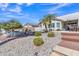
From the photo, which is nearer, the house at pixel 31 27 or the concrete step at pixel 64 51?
the concrete step at pixel 64 51

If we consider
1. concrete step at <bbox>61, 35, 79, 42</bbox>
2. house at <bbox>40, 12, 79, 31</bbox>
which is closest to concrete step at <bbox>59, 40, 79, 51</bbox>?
concrete step at <bbox>61, 35, 79, 42</bbox>

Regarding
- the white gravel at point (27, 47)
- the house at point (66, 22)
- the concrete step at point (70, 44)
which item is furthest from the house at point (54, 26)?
the concrete step at point (70, 44)

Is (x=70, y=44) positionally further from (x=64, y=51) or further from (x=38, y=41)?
(x=38, y=41)

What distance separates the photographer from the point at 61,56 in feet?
10.6

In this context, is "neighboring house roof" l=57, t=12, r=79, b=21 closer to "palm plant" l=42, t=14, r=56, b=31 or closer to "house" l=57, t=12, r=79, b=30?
"house" l=57, t=12, r=79, b=30

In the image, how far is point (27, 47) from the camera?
11.0 feet

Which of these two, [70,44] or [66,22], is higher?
[66,22]

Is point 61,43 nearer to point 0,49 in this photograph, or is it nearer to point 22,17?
point 22,17

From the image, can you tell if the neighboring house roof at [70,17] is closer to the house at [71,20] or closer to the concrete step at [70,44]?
the house at [71,20]

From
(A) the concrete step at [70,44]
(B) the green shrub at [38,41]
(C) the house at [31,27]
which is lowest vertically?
(A) the concrete step at [70,44]

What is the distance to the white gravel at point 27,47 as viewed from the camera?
3.30 metres

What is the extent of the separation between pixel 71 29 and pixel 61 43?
0.90 feet

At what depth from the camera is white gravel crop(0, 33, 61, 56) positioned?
3.30 m

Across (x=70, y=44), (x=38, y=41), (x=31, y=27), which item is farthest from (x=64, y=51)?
(x=31, y=27)
